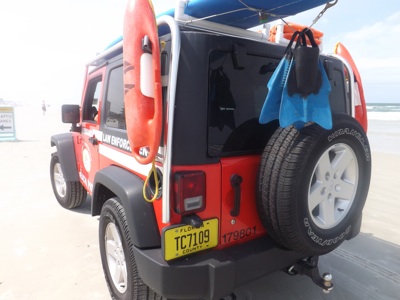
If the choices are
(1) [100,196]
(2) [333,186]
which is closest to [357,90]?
(2) [333,186]

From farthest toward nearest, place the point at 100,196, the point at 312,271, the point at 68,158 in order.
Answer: the point at 68,158 → the point at 100,196 → the point at 312,271

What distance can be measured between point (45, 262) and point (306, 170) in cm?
263

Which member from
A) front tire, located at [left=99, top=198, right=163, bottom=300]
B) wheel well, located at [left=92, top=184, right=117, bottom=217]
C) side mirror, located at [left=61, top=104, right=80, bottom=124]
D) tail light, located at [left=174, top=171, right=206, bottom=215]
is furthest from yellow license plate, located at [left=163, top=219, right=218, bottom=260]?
side mirror, located at [left=61, top=104, right=80, bottom=124]

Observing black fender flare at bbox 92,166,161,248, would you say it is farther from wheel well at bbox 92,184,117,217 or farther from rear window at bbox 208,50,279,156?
rear window at bbox 208,50,279,156

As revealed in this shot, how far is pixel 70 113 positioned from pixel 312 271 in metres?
3.05

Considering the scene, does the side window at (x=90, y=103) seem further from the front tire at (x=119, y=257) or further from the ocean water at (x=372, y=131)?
the ocean water at (x=372, y=131)

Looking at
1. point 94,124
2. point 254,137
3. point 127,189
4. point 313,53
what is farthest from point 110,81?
point 313,53

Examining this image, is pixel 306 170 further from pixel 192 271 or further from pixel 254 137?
pixel 192 271

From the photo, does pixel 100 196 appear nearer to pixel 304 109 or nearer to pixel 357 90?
pixel 304 109

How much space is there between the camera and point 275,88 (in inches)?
65.0

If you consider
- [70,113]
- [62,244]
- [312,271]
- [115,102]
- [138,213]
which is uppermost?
[115,102]

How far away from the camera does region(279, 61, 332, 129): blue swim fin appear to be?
162 cm

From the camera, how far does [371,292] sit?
2.45 metres

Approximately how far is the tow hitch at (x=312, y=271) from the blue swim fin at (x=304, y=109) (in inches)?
42.8
